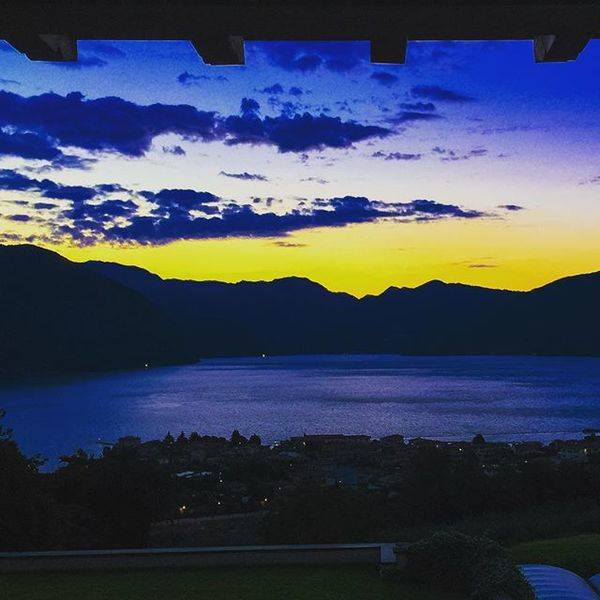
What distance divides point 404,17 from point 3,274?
497 ft

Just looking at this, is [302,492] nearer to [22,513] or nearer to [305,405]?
[22,513]

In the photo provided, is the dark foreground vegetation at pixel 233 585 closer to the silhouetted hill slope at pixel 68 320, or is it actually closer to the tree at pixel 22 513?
the tree at pixel 22 513

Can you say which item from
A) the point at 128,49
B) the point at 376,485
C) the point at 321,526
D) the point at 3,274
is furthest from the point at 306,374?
the point at 321,526

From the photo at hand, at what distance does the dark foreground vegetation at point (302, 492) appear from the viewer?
43.5ft

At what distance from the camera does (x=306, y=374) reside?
13138cm

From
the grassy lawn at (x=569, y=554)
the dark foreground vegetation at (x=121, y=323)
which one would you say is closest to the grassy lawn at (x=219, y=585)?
the grassy lawn at (x=569, y=554)

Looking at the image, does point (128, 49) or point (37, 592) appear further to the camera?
point (128, 49)

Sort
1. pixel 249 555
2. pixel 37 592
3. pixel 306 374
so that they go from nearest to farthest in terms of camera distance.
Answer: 1. pixel 37 592
2. pixel 249 555
3. pixel 306 374

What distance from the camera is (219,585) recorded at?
19.8 feet

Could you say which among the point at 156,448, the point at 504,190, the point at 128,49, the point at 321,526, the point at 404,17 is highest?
the point at 504,190

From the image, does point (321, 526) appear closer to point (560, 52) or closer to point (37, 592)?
point (37, 592)

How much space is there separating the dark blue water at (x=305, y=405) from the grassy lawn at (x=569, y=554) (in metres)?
49.1

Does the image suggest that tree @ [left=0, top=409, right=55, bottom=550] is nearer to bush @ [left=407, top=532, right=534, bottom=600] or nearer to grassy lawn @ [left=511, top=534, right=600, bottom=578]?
bush @ [left=407, top=532, right=534, bottom=600]

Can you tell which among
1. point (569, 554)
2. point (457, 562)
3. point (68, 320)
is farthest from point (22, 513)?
point (68, 320)
